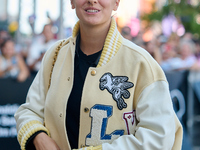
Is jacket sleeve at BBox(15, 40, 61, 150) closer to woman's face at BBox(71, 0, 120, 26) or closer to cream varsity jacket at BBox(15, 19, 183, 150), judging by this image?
cream varsity jacket at BBox(15, 19, 183, 150)

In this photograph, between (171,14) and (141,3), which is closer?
(171,14)

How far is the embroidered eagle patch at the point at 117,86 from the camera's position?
184 centimetres

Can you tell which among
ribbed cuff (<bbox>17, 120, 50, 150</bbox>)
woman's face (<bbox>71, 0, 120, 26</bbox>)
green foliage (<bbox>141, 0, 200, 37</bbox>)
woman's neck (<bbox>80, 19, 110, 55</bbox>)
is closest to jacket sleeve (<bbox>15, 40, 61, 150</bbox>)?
ribbed cuff (<bbox>17, 120, 50, 150</bbox>)

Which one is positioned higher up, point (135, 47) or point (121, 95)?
point (135, 47)

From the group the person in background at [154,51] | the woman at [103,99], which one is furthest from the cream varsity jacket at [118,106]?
→ the person in background at [154,51]

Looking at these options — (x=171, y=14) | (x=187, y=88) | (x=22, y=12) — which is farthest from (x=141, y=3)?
(x=187, y=88)

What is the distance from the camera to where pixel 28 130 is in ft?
6.59

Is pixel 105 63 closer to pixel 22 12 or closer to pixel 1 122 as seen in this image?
pixel 1 122

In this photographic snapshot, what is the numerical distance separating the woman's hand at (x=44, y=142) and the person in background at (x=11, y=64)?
10.6 feet

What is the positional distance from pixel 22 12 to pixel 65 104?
10.2 metres

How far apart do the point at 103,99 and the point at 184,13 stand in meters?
21.6

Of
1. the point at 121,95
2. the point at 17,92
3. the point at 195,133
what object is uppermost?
the point at 121,95

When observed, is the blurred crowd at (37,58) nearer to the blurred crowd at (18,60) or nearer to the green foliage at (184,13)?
the blurred crowd at (18,60)

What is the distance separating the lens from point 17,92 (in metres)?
5.01
